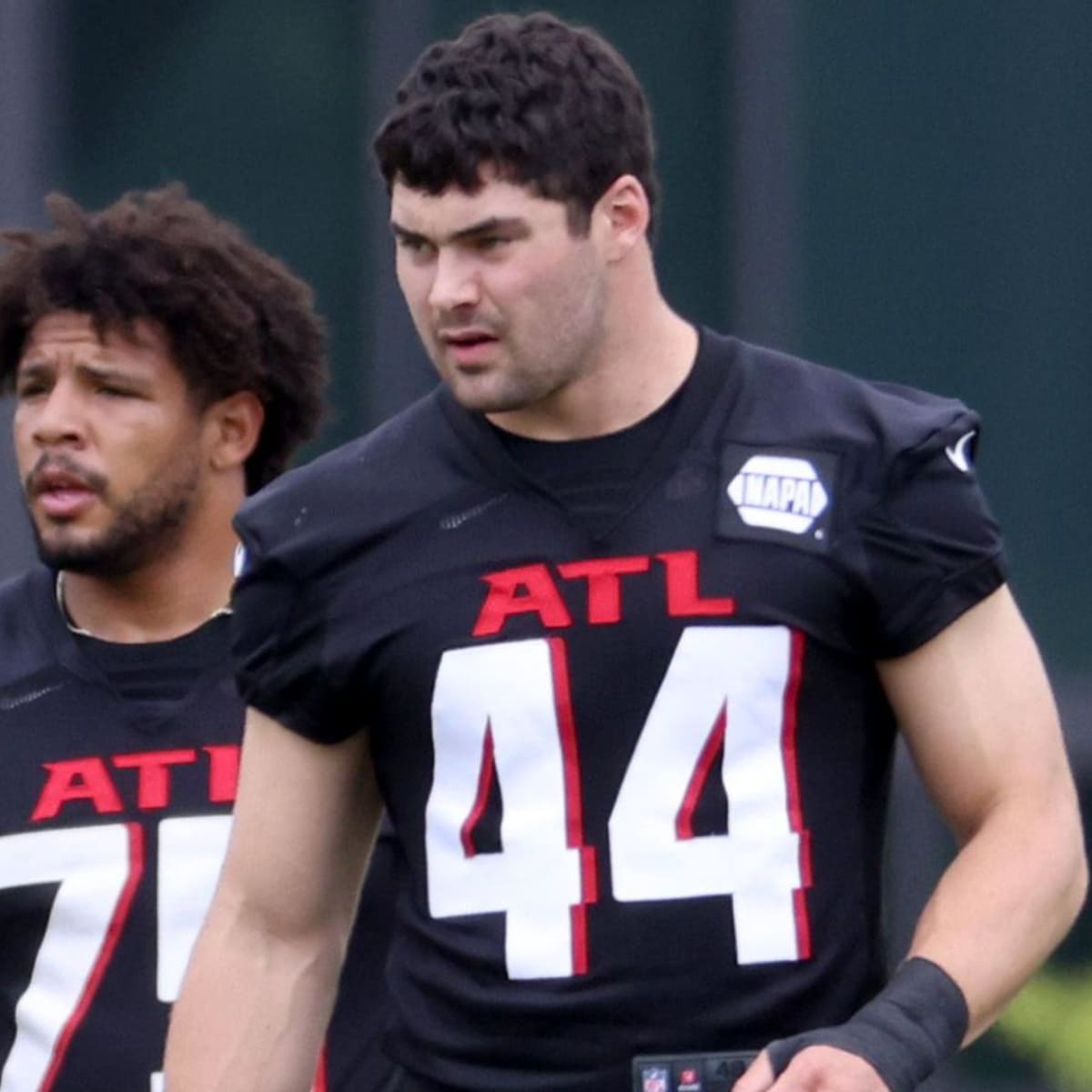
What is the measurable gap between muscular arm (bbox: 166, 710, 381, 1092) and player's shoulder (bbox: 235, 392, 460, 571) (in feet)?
A: 0.74

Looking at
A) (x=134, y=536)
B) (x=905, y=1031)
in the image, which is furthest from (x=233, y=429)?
(x=905, y=1031)

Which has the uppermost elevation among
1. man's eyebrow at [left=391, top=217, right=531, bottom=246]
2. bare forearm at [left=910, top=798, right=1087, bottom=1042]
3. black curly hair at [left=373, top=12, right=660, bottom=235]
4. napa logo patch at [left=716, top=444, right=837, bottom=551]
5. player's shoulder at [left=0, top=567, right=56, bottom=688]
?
black curly hair at [left=373, top=12, right=660, bottom=235]

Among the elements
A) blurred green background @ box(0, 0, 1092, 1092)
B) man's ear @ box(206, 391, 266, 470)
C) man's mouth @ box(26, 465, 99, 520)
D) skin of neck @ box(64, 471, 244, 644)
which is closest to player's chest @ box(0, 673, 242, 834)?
skin of neck @ box(64, 471, 244, 644)

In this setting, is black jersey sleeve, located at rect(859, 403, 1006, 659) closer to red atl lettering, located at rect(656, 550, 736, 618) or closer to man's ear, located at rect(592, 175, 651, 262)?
red atl lettering, located at rect(656, 550, 736, 618)

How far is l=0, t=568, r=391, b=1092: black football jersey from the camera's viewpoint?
4.69 meters

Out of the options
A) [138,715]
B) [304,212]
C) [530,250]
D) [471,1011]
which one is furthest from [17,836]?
[304,212]

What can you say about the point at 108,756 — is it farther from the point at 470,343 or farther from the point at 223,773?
the point at 470,343

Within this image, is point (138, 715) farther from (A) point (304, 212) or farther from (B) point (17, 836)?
(A) point (304, 212)

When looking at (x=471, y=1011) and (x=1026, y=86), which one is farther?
(x=1026, y=86)

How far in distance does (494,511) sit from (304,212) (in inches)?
136

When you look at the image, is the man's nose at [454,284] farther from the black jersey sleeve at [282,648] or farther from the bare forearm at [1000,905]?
the bare forearm at [1000,905]

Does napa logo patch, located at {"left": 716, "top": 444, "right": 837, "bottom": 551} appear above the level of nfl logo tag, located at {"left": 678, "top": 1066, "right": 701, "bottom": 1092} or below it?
above

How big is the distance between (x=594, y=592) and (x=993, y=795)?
485 millimetres

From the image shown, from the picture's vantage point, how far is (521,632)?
3.85 meters
